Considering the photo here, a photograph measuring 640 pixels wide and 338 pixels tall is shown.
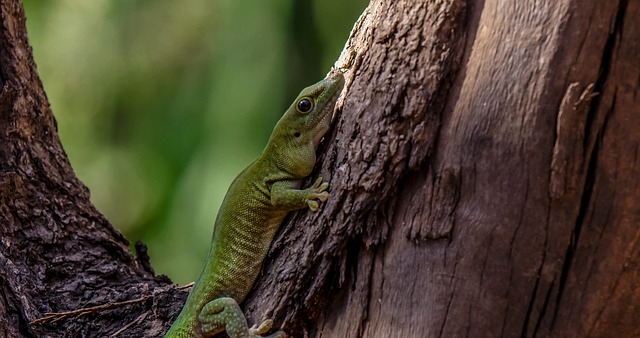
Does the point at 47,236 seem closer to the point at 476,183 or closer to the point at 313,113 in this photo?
the point at 313,113

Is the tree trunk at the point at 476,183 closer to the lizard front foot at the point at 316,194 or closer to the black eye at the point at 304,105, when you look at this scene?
the lizard front foot at the point at 316,194

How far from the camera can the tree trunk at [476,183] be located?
4.40ft

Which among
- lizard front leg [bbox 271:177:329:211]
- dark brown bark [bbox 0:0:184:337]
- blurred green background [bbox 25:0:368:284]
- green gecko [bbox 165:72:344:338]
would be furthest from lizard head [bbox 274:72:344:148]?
blurred green background [bbox 25:0:368:284]

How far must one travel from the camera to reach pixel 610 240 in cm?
140

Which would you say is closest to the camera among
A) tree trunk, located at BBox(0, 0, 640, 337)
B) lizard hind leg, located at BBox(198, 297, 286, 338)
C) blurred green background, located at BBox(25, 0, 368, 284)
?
tree trunk, located at BBox(0, 0, 640, 337)

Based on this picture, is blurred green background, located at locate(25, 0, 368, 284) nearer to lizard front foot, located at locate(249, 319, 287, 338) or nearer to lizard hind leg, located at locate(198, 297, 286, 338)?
lizard hind leg, located at locate(198, 297, 286, 338)

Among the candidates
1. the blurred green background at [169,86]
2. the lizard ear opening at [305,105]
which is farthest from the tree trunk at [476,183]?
the blurred green background at [169,86]

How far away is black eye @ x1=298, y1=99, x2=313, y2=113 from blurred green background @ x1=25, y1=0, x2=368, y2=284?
1.54 meters

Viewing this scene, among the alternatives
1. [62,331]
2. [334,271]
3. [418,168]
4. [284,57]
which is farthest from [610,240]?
[284,57]

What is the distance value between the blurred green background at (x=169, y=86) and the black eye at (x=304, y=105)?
1.54 metres

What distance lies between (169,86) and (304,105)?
2349 mm

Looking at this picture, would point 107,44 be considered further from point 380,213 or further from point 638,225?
point 638,225

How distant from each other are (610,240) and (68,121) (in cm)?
372

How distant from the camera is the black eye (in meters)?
2.13
